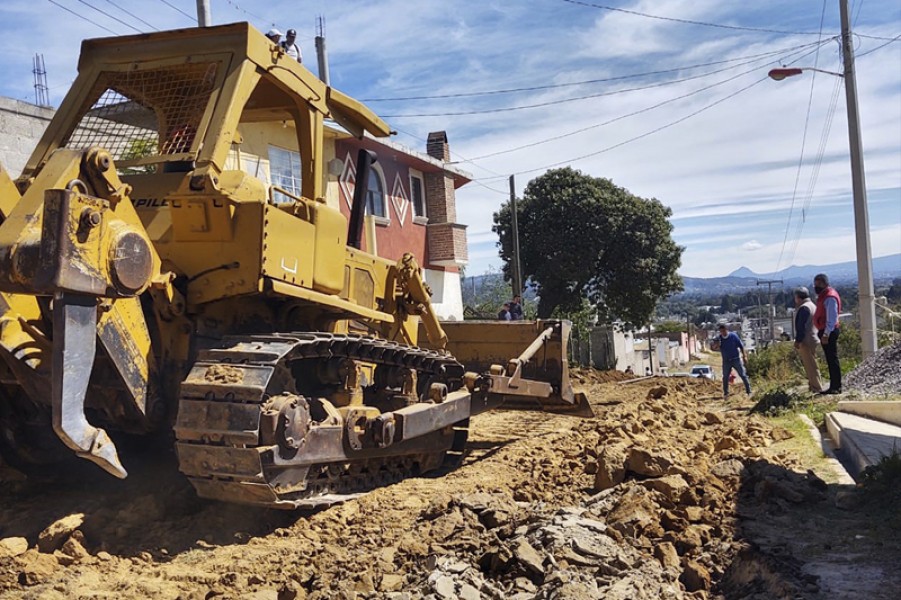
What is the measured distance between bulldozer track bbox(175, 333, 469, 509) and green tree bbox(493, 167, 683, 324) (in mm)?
24999

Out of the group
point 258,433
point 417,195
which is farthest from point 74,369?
point 417,195

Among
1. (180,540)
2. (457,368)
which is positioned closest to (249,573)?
(180,540)

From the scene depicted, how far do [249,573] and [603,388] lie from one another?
12814mm

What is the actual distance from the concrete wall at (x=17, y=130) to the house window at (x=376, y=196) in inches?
366

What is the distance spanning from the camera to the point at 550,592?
345 centimetres

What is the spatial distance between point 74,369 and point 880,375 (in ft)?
32.6

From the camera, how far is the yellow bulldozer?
393cm

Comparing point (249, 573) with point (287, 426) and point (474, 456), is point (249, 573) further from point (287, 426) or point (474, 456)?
point (474, 456)

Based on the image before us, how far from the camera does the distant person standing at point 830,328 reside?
418 inches

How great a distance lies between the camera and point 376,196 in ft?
65.0

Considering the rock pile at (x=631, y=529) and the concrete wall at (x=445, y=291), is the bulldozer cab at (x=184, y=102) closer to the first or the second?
the rock pile at (x=631, y=529)

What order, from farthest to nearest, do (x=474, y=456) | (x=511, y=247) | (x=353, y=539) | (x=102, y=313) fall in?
1. (x=511, y=247)
2. (x=474, y=456)
3. (x=353, y=539)
4. (x=102, y=313)

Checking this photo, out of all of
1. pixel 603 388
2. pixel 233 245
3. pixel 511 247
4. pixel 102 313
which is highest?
pixel 511 247

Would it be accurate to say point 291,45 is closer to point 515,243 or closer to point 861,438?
point 861,438
